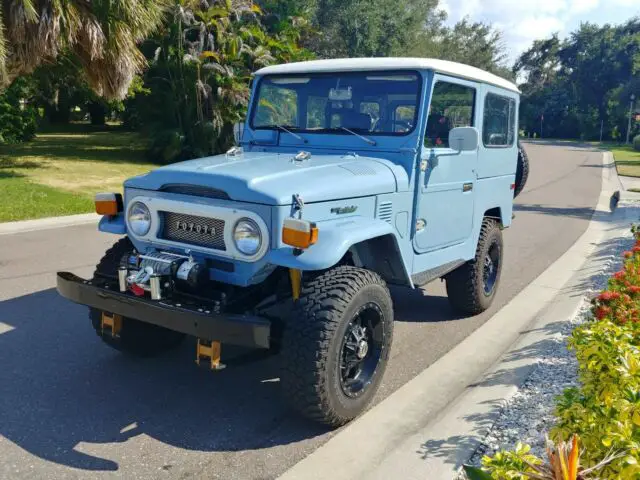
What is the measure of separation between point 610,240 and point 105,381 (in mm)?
8482

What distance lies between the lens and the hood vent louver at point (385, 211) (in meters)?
3.97

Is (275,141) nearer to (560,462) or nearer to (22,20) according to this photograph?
(560,462)

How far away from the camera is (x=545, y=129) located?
65.9m

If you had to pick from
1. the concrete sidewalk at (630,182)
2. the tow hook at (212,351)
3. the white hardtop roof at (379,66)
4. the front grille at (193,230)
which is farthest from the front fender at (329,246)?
the concrete sidewalk at (630,182)

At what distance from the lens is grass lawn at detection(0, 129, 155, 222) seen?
11406 millimetres

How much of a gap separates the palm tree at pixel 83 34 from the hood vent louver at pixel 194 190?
886cm

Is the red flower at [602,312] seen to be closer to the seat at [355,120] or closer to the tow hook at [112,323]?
the seat at [355,120]

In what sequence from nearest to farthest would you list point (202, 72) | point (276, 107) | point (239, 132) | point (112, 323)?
point (112, 323) → point (276, 107) → point (239, 132) → point (202, 72)

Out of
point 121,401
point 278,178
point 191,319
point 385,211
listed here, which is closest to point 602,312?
point 385,211

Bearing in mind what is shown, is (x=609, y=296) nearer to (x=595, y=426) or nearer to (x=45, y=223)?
(x=595, y=426)

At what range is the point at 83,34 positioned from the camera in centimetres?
1189

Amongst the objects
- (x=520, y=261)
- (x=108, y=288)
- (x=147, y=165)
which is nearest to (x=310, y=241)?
(x=108, y=288)

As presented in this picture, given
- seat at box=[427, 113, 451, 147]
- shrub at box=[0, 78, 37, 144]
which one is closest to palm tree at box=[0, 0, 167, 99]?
shrub at box=[0, 78, 37, 144]

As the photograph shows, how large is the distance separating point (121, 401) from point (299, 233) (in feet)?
5.61
